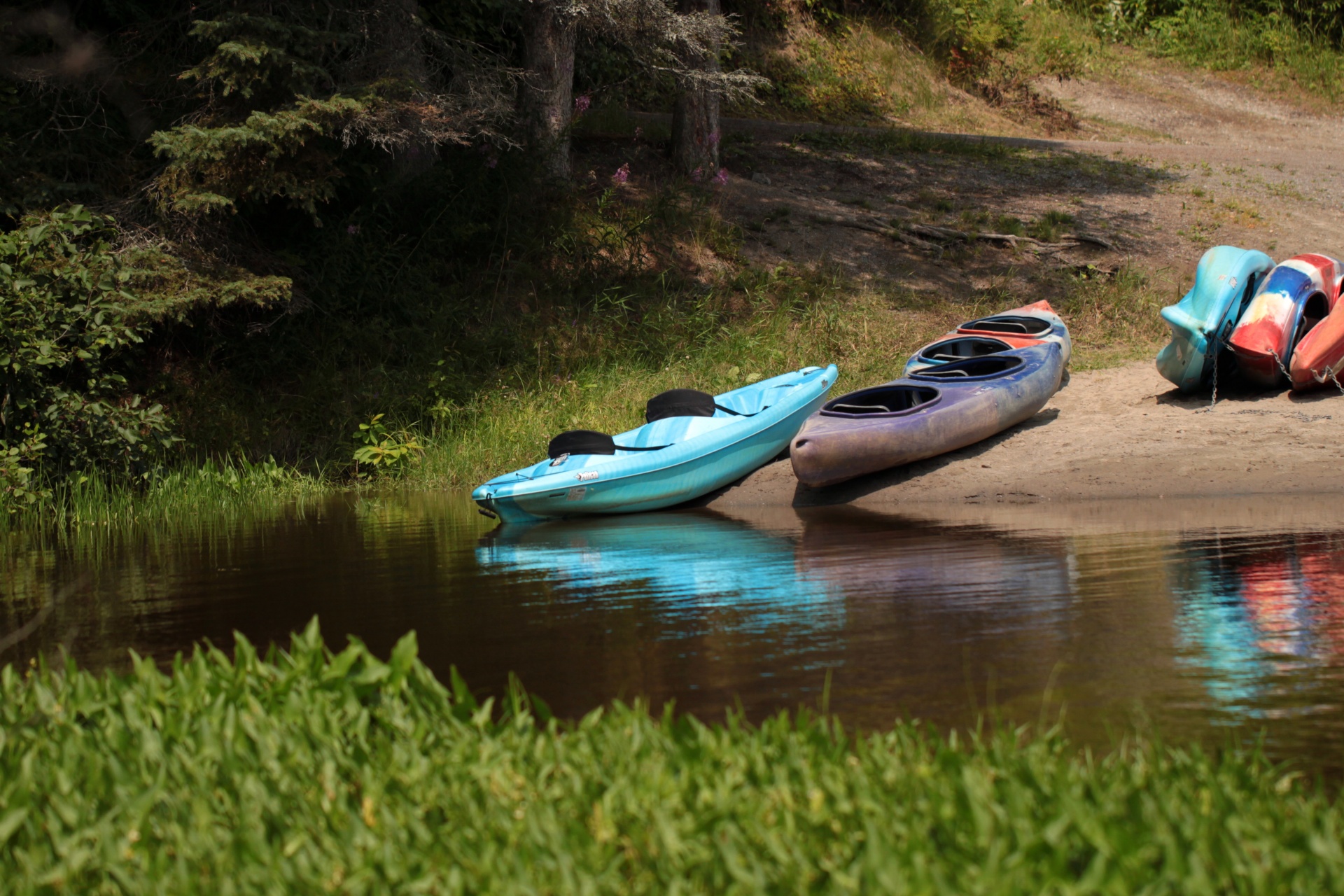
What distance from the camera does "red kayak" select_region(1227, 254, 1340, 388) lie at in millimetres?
9438

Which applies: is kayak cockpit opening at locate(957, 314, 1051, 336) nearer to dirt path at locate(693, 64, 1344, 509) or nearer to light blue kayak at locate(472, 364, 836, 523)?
dirt path at locate(693, 64, 1344, 509)

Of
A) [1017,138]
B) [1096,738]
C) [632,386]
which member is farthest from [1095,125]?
[1096,738]

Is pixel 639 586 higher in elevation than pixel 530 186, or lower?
lower

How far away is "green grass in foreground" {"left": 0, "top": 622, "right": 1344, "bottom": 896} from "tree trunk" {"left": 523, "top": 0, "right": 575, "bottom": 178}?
11234 millimetres

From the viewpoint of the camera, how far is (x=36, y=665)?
4527 mm

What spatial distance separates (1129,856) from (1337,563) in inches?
158

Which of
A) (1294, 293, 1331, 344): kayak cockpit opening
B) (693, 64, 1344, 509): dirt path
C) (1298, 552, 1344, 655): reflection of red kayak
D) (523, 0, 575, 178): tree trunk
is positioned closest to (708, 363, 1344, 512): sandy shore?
(693, 64, 1344, 509): dirt path

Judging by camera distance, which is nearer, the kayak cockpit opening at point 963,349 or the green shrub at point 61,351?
the green shrub at point 61,351

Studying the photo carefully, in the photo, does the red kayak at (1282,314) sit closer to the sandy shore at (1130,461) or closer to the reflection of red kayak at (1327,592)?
the sandy shore at (1130,461)

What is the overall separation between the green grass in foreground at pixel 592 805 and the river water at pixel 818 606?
518 mm

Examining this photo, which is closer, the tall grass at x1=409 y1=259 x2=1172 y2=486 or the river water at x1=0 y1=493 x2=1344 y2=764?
the river water at x1=0 y1=493 x2=1344 y2=764

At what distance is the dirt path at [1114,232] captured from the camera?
8.97 m

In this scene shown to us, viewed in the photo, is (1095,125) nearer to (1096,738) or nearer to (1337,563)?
(1337,563)

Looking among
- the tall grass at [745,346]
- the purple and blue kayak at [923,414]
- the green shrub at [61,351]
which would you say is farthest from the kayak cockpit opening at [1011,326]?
the green shrub at [61,351]
